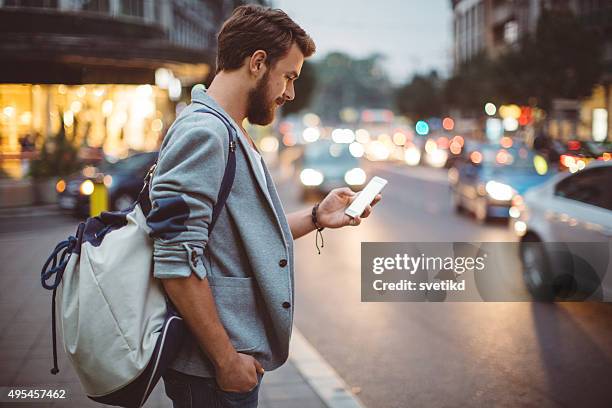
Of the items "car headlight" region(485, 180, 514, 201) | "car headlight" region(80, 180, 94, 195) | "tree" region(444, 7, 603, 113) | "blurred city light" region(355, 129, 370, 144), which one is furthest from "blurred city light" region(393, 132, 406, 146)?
"car headlight" region(80, 180, 94, 195)

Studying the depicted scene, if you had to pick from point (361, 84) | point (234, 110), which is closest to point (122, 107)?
point (234, 110)

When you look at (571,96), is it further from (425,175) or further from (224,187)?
(224,187)

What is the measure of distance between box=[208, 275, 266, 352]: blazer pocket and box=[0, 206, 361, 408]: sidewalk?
257 centimetres

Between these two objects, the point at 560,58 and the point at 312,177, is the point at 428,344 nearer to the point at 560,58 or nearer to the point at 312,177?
the point at 312,177

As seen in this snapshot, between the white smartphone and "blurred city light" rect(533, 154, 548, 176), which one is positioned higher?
the white smartphone

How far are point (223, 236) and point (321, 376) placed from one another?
3.34 m

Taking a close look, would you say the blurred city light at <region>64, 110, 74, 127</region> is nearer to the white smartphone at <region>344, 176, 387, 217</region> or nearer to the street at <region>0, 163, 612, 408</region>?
the street at <region>0, 163, 612, 408</region>

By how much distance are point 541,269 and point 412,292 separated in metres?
1.47

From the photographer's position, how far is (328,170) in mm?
20219

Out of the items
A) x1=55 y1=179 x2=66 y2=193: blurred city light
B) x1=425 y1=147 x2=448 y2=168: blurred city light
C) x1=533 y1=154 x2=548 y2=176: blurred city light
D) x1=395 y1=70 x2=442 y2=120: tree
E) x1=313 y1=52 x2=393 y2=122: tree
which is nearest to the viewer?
x1=533 y1=154 x2=548 y2=176: blurred city light

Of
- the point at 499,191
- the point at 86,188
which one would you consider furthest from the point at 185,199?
the point at 86,188

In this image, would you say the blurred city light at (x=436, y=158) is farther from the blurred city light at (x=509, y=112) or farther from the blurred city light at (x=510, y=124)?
the blurred city light at (x=510, y=124)

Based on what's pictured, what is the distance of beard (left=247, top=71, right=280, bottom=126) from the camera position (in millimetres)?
2213

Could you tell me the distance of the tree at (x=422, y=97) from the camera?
77625mm
